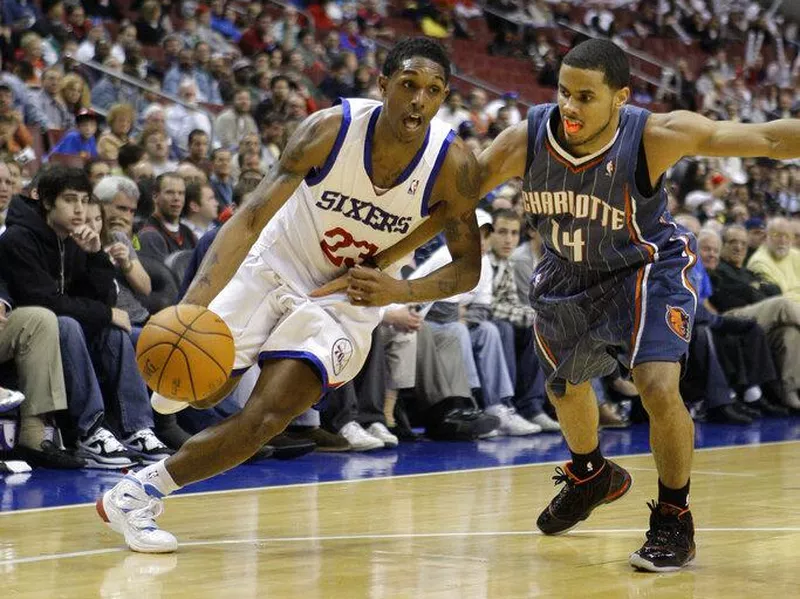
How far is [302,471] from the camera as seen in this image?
287 inches

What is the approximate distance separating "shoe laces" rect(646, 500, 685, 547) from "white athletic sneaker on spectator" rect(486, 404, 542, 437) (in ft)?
14.9

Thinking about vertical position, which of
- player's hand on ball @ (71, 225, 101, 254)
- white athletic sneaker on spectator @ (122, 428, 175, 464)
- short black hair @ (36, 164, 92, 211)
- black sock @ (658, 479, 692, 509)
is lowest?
white athletic sneaker on spectator @ (122, 428, 175, 464)

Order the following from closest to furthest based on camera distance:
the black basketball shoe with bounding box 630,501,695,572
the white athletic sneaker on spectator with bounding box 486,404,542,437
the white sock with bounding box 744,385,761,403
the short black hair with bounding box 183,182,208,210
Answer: the black basketball shoe with bounding box 630,501,695,572 → the short black hair with bounding box 183,182,208,210 → the white athletic sneaker on spectator with bounding box 486,404,542,437 → the white sock with bounding box 744,385,761,403

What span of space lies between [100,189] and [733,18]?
19952 mm

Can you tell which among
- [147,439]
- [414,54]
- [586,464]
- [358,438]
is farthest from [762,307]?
[414,54]

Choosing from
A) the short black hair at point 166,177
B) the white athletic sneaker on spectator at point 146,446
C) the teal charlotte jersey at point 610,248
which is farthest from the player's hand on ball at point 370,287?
the short black hair at point 166,177

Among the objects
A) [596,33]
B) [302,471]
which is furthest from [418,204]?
[596,33]

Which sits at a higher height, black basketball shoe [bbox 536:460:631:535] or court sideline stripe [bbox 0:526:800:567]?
black basketball shoe [bbox 536:460:631:535]

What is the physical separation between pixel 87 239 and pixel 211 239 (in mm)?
693

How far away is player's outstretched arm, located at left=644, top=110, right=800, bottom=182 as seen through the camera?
444 centimetres

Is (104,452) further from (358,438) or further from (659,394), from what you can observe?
(659,394)

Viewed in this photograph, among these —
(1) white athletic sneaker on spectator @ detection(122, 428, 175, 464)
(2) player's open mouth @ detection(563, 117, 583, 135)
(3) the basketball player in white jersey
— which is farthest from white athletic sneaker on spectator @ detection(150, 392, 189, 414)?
(1) white athletic sneaker on spectator @ detection(122, 428, 175, 464)

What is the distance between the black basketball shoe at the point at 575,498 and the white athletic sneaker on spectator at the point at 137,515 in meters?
1.49

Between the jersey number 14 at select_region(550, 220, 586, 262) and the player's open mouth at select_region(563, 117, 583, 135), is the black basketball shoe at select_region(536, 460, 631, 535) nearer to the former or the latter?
the jersey number 14 at select_region(550, 220, 586, 262)
